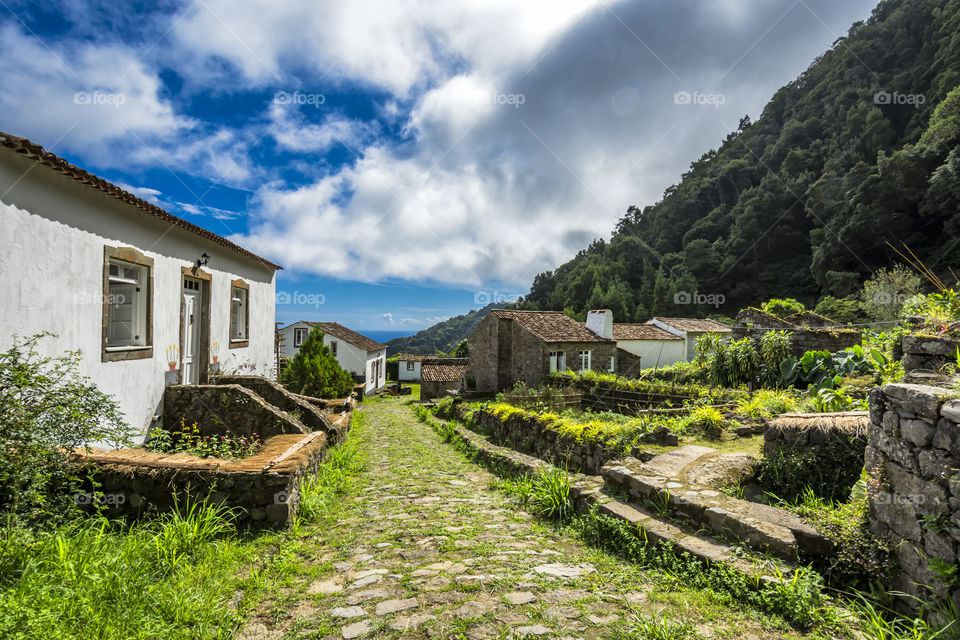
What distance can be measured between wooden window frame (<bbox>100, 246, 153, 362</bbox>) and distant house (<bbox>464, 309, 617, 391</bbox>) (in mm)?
17335

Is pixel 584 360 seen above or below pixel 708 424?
above

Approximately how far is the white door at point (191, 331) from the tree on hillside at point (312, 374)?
6.56 meters

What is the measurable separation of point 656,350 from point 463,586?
34.3 meters

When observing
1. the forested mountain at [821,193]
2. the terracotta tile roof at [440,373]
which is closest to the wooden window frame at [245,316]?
the terracotta tile roof at [440,373]

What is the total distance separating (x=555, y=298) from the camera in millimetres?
63594

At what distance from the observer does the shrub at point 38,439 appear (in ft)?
11.8

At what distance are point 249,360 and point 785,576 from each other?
1309cm

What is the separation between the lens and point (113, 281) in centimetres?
747

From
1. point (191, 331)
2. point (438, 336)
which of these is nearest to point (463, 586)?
point (191, 331)

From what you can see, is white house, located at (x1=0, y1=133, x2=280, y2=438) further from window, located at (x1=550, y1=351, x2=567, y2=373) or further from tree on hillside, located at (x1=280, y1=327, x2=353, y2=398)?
window, located at (x1=550, y1=351, x2=567, y2=373)

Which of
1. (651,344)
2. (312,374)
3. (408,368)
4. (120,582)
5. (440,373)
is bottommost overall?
(408,368)

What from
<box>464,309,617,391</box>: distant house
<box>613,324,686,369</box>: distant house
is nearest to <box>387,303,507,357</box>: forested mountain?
<box>613,324,686,369</box>: distant house

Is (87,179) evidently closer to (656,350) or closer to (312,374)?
(312,374)

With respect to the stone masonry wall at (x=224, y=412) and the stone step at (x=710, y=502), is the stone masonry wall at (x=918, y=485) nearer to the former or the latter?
the stone step at (x=710, y=502)
